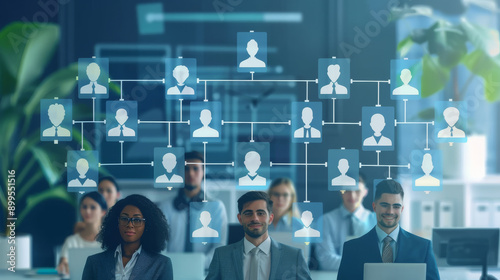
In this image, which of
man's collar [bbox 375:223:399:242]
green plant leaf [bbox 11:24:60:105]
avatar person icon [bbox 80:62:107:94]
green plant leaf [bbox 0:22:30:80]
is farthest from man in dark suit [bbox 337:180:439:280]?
green plant leaf [bbox 0:22:30:80]

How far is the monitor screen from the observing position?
2789 millimetres

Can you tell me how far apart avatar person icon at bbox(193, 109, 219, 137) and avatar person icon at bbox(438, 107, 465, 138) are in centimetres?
106

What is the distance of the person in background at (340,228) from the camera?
9.53 feet

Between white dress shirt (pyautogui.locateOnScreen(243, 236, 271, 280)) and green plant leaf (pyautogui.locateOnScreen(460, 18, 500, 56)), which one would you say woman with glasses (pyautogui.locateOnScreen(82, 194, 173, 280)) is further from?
green plant leaf (pyautogui.locateOnScreen(460, 18, 500, 56))

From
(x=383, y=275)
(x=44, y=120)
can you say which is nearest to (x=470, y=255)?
(x=383, y=275)

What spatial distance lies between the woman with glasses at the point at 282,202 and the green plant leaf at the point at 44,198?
1.00 metres

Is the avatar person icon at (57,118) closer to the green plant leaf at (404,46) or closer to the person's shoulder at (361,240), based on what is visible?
the person's shoulder at (361,240)

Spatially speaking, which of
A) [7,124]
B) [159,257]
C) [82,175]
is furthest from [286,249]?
[7,124]

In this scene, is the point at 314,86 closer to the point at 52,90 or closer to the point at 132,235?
the point at 132,235

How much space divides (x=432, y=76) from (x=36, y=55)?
202 centimetres

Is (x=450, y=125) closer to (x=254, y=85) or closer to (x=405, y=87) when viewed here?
(x=405, y=87)

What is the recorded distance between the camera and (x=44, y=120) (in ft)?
9.45

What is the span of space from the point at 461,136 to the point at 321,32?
0.84m

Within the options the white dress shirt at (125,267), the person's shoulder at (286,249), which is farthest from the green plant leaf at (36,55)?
the person's shoulder at (286,249)
